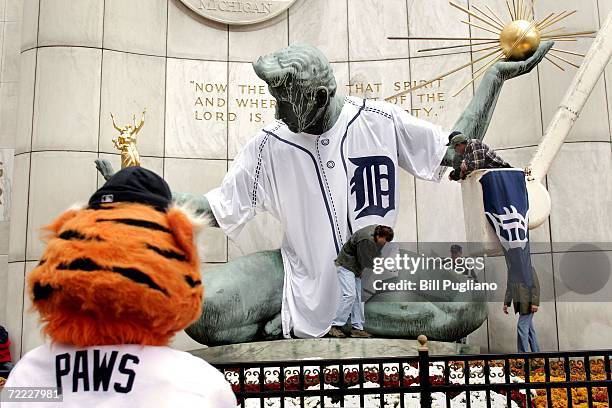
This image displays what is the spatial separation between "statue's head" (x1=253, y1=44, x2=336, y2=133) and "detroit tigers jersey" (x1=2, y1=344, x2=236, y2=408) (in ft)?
12.2

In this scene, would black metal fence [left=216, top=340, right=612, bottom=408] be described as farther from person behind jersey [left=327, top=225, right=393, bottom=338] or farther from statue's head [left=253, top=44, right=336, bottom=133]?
statue's head [left=253, top=44, right=336, bottom=133]

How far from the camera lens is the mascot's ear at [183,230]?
187 centimetres

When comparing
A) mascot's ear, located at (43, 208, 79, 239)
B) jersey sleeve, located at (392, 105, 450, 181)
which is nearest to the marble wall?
jersey sleeve, located at (392, 105, 450, 181)

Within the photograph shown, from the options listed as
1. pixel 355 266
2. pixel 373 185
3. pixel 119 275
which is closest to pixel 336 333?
pixel 355 266

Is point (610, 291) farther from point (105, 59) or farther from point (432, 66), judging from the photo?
point (105, 59)

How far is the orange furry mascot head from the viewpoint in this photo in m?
1.75

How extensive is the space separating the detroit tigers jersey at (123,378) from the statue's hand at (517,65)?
467 cm

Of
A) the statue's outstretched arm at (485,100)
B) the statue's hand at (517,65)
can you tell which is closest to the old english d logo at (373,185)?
the statue's outstretched arm at (485,100)

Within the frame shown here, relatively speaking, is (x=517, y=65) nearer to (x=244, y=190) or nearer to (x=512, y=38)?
(x=512, y=38)

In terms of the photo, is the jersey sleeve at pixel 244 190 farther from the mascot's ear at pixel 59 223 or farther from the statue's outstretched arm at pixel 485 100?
the mascot's ear at pixel 59 223

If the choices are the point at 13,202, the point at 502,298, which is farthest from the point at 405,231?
the point at 13,202

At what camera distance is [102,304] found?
1757 millimetres

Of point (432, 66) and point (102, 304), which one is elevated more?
point (432, 66)

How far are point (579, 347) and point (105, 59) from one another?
5.80m
